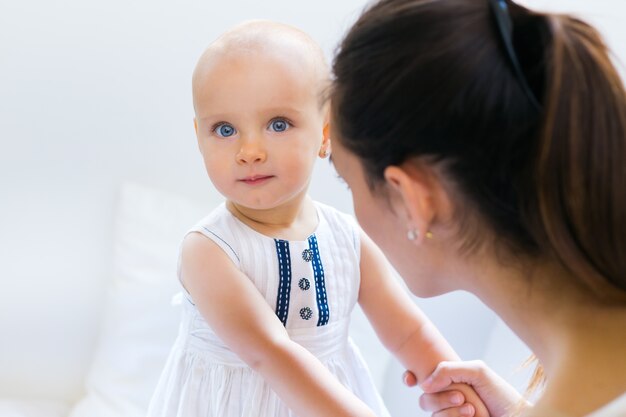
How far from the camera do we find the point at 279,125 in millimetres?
1158

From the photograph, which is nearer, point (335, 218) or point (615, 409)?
point (615, 409)

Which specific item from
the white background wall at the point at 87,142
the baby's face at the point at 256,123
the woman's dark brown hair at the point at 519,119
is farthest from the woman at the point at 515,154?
the white background wall at the point at 87,142

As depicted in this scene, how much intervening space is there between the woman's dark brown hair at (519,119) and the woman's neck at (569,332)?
0.03 metres

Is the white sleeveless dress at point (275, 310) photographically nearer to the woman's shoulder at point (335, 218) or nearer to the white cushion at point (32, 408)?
the woman's shoulder at point (335, 218)

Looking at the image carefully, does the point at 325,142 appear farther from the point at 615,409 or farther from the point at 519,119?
the point at 615,409

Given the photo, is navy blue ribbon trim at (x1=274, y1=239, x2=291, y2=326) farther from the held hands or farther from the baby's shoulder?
the held hands

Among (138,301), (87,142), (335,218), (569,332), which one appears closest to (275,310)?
(335,218)

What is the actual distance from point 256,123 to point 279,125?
0.11ft

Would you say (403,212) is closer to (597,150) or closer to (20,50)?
(597,150)

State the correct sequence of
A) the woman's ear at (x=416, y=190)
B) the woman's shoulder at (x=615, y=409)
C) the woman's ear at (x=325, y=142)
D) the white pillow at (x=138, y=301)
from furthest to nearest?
the white pillow at (x=138, y=301) < the woman's ear at (x=325, y=142) < the woman's ear at (x=416, y=190) < the woman's shoulder at (x=615, y=409)

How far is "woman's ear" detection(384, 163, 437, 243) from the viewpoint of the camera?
87 cm

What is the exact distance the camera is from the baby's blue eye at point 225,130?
1154mm

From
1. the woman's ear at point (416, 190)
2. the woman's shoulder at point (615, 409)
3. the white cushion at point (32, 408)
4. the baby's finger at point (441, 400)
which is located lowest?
the baby's finger at point (441, 400)

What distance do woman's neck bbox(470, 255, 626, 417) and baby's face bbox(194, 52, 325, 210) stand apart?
0.33 meters
